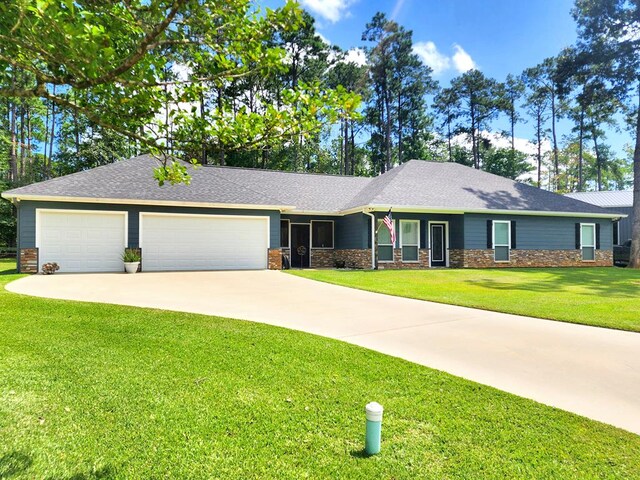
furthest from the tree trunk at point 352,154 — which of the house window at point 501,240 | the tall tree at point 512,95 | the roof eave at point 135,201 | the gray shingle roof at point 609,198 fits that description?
the roof eave at point 135,201

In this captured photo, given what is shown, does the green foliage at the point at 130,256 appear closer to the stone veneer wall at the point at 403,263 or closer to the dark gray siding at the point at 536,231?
the stone veneer wall at the point at 403,263

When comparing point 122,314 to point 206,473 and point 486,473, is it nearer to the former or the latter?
point 206,473

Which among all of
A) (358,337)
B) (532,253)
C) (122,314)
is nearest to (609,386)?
(358,337)

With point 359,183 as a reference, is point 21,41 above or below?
below

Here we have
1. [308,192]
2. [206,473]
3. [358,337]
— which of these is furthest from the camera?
[308,192]

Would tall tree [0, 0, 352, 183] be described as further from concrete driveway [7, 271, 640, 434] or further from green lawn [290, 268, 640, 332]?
green lawn [290, 268, 640, 332]

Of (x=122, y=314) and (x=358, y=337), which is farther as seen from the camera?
(x=122, y=314)

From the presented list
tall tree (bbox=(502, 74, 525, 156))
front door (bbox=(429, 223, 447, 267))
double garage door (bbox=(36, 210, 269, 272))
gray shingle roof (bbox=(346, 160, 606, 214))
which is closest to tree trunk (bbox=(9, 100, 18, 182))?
double garage door (bbox=(36, 210, 269, 272))

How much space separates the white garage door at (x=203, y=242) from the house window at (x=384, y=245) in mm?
4841

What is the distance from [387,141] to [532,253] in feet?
57.3

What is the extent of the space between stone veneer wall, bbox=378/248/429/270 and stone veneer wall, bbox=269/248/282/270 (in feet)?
14.0

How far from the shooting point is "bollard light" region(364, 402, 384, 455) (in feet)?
7.93

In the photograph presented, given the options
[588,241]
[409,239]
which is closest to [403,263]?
[409,239]

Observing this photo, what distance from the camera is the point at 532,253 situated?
1847 centimetres
